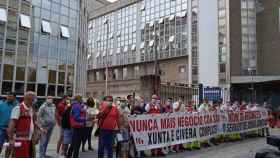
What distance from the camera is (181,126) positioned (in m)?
11.8

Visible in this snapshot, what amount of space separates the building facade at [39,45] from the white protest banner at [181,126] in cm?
1489

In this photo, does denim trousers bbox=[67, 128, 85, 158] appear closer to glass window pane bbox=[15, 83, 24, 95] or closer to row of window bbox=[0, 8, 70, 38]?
glass window pane bbox=[15, 83, 24, 95]

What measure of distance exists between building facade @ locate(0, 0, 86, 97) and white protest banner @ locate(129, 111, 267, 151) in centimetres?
1489

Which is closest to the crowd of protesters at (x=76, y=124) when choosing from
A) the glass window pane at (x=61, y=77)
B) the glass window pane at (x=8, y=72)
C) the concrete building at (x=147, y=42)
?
the glass window pane at (x=8, y=72)

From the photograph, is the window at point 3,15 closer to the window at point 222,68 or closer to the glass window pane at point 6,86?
the glass window pane at point 6,86

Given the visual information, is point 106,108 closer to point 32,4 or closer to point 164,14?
point 32,4

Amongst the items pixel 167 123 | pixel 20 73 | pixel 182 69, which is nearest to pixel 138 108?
pixel 167 123

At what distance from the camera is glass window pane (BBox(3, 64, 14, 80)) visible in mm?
26623

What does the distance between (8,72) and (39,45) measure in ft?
13.3

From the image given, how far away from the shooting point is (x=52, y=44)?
101 feet

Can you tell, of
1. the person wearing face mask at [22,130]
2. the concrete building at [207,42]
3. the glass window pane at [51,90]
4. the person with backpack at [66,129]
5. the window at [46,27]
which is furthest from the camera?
the concrete building at [207,42]

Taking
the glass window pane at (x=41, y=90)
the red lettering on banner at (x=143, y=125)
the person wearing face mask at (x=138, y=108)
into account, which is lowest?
the red lettering on banner at (x=143, y=125)

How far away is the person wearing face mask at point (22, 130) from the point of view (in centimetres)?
586

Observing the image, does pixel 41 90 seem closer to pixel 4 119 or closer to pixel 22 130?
pixel 4 119
